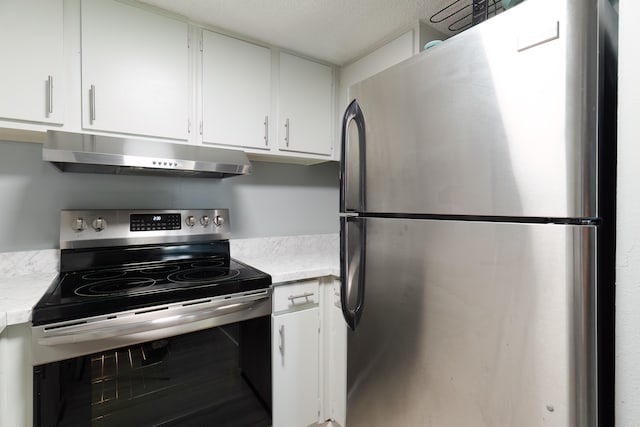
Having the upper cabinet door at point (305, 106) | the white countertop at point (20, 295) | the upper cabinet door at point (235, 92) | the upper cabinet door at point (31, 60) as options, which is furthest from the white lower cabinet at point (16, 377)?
the upper cabinet door at point (305, 106)

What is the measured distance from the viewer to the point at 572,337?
0.60 meters

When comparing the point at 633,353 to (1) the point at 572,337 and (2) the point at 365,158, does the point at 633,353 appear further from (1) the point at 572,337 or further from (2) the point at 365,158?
(2) the point at 365,158

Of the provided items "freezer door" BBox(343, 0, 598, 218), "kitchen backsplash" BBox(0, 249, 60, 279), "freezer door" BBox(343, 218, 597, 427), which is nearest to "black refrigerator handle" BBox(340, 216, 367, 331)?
"freezer door" BBox(343, 218, 597, 427)

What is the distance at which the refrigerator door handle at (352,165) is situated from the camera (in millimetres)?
1056

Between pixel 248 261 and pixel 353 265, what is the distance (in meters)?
0.95

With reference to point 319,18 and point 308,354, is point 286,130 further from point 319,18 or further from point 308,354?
point 308,354

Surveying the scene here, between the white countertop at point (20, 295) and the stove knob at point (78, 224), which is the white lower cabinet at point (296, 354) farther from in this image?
the stove knob at point (78, 224)

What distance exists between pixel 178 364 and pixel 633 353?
1.34m

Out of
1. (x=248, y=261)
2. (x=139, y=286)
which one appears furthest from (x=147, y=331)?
(x=248, y=261)

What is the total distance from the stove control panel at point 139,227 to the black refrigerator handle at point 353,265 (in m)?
0.96

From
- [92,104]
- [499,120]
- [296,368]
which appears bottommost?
[296,368]

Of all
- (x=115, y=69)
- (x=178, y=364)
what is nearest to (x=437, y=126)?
(x=178, y=364)

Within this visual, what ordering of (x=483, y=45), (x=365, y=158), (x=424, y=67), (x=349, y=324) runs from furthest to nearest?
(x=349, y=324) < (x=365, y=158) < (x=424, y=67) < (x=483, y=45)

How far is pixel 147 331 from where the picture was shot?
3.75ft
